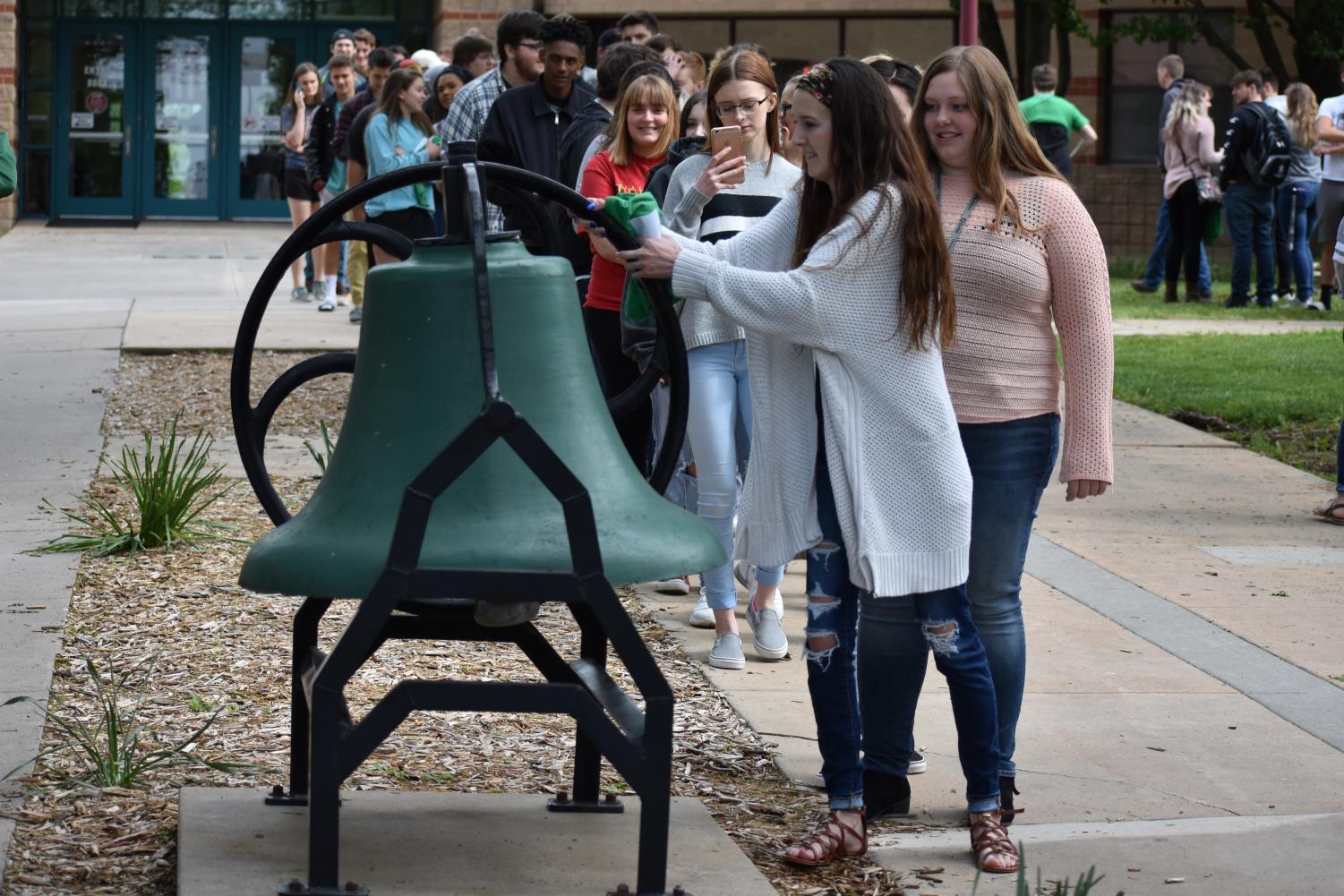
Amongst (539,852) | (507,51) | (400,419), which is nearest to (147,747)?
(539,852)

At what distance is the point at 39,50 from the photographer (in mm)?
26891

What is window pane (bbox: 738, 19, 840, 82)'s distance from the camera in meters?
26.4

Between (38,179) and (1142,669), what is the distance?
24222 mm

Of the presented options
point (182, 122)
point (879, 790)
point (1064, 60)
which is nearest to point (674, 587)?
point (879, 790)

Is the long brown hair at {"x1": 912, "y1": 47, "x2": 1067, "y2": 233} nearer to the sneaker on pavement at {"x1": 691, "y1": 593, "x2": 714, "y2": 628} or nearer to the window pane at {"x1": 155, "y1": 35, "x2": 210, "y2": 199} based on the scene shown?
the sneaker on pavement at {"x1": 691, "y1": 593, "x2": 714, "y2": 628}

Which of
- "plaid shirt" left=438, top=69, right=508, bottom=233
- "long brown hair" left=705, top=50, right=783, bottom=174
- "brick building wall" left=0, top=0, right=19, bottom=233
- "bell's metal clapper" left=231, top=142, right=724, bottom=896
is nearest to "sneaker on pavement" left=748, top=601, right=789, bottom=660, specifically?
"long brown hair" left=705, top=50, right=783, bottom=174

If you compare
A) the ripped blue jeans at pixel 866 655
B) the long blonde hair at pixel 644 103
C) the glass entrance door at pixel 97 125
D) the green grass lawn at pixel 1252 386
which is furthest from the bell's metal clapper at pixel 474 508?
the glass entrance door at pixel 97 125

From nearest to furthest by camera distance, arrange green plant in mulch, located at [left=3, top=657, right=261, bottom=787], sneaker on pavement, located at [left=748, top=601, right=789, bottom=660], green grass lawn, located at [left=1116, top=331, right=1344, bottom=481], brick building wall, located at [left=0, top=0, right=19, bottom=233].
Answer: green plant in mulch, located at [left=3, top=657, right=261, bottom=787], sneaker on pavement, located at [left=748, top=601, right=789, bottom=660], green grass lawn, located at [left=1116, top=331, right=1344, bottom=481], brick building wall, located at [left=0, top=0, right=19, bottom=233]

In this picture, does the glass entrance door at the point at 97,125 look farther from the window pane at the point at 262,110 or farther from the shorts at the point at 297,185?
the shorts at the point at 297,185

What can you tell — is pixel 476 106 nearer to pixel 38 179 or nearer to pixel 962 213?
pixel 962 213

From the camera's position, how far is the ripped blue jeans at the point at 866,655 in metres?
3.93

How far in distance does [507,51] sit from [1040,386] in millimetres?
4451

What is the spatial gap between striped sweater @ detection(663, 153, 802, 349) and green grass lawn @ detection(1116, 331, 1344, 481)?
485 centimetres

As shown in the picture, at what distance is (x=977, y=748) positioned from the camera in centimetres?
404
